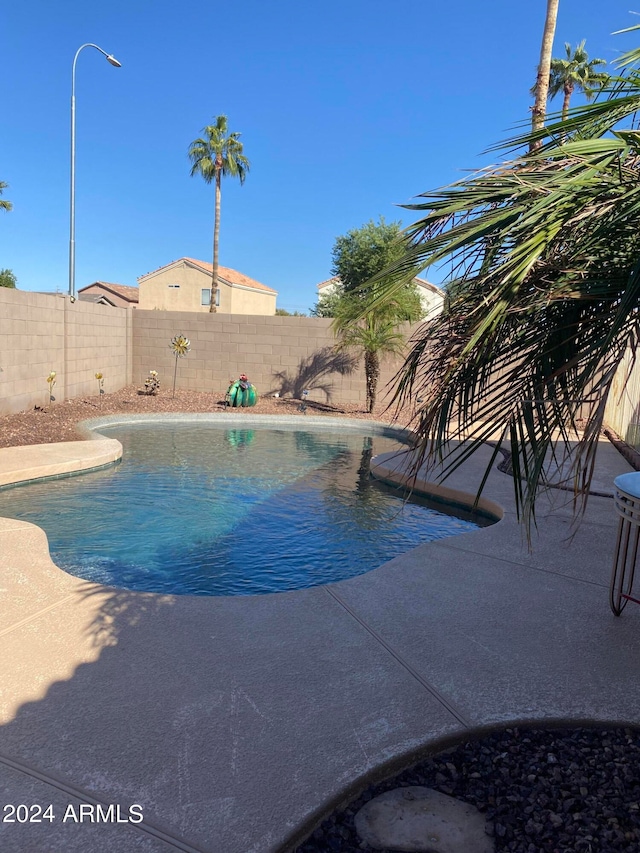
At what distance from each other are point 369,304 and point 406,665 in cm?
239

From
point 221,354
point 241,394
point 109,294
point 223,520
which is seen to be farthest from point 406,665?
point 109,294

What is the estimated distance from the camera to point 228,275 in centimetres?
4734

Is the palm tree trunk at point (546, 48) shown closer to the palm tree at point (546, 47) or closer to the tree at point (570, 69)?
the palm tree at point (546, 47)

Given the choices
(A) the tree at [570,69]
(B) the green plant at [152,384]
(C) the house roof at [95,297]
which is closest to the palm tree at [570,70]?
(A) the tree at [570,69]

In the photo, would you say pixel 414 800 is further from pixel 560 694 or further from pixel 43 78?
pixel 43 78

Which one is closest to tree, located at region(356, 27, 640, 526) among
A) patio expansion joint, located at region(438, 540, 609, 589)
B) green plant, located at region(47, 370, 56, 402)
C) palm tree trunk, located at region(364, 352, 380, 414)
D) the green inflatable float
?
patio expansion joint, located at region(438, 540, 609, 589)

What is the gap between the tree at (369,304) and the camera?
2541 mm

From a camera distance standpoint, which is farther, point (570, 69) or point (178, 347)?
point (570, 69)

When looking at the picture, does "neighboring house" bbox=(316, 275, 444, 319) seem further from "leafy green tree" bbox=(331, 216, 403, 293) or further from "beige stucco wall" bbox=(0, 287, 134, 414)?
"beige stucco wall" bbox=(0, 287, 134, 414)

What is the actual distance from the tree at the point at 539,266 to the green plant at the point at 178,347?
15149mm

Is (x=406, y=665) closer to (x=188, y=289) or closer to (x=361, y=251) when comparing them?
(x=361, y=251)

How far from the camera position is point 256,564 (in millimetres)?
6277

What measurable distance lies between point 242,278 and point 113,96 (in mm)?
25422

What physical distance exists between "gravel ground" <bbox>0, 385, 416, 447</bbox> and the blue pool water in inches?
65.1
